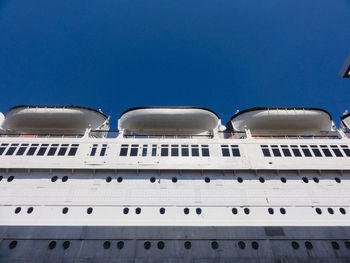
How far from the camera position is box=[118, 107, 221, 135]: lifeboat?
1358 cm

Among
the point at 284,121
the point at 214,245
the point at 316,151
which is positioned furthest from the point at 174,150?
the point at 316,151

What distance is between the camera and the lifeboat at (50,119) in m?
13.4

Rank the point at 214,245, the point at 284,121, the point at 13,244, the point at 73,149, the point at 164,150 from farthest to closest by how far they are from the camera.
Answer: the point at 284,121
the point at 164,150
the point at 73,149
the point at 214,245
the point at 13,244

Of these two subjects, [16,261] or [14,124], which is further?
[14,124]

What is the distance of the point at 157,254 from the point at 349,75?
11.6 metres

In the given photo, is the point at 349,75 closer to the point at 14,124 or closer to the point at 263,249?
the point at 263,249

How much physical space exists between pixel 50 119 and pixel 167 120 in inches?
377

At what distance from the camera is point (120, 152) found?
37.5 ft

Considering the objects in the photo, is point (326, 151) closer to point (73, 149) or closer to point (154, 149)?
point (154, 149)

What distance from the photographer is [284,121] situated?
13.9m

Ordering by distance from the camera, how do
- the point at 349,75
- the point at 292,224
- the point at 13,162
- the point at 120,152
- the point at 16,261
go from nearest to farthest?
1. the point at 349,75
2. the point at 16,261
3. the point at 292,224
4. the point at 13,162
5. the point at 120,152

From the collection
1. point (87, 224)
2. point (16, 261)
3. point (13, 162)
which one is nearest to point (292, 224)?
point (87, 224)

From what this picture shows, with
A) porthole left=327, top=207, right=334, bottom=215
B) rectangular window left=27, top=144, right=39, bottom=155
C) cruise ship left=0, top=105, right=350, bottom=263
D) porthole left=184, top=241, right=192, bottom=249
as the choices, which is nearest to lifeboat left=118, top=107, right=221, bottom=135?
cruise ship left=0, top=105, right=350, bottom=263

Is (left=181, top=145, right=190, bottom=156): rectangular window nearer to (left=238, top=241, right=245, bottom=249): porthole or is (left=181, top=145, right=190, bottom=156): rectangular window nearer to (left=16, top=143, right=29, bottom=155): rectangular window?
(left=238, top=241, right=245, bottom=249): porthole
